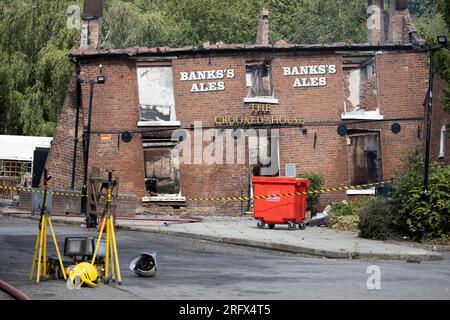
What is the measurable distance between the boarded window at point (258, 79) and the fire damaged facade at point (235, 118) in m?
0.07

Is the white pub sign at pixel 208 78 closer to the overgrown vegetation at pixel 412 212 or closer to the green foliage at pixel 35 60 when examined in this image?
the green foliage at pixel 35 60

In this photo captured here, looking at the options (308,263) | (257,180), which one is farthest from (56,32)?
(308,263)

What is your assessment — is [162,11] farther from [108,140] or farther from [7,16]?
[108,140]

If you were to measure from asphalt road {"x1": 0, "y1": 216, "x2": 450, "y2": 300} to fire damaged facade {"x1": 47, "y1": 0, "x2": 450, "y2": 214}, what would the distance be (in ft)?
53.1

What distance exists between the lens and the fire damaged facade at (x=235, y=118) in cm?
4094

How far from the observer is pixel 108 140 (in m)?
41.2

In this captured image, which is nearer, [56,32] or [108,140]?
[108,140]

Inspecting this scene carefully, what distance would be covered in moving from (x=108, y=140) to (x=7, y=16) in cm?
1440

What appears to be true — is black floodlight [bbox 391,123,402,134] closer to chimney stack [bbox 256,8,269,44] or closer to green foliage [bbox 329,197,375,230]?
green foliage [bbox 329,197,375,230]

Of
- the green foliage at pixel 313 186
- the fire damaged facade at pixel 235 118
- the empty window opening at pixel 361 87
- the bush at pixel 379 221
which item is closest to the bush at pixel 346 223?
the bush at pixel 379 221

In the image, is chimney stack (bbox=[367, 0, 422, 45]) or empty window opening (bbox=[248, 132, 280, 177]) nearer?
empty window opening (bbox=[248, 132, 280, 177])

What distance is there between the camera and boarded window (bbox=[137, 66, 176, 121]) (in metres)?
41.3

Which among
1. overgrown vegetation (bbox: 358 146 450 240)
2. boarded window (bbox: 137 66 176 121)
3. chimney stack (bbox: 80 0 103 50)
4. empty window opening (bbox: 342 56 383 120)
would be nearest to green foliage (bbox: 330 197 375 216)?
empty window opening (bbox: 342 56 383 120)

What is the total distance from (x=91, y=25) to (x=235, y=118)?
311 inches
